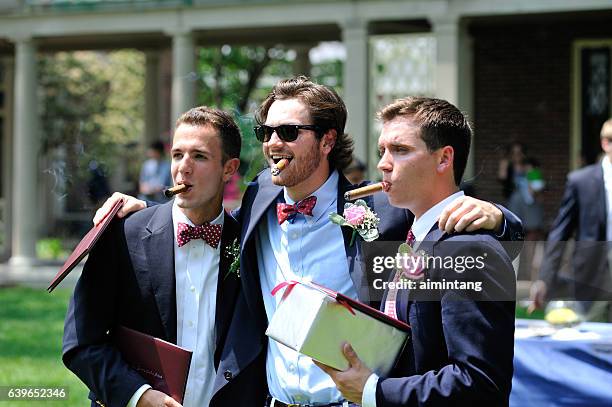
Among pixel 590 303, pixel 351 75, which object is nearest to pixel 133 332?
pixel 590 303

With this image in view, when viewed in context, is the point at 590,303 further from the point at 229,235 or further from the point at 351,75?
the point at 351,75

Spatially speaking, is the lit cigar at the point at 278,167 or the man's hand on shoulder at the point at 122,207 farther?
the man's hand on shoulder at the point at 122,207

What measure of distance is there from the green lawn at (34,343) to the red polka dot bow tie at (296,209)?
2887 millimetres

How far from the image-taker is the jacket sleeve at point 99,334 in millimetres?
3635

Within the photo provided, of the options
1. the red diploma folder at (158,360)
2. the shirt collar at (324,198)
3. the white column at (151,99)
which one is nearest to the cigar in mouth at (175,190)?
the shirt collar at (324,198)

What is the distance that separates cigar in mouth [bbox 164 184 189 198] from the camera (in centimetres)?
363

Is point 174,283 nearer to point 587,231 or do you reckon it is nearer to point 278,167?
point 278,167

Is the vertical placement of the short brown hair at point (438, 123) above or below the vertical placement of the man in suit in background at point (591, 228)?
above

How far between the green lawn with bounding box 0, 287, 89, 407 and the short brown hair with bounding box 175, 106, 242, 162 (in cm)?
274

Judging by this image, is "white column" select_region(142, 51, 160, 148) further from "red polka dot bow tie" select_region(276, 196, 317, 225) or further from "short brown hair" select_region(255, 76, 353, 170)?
"red polka dot bow tie" select_region(276, 196, 317, 225)

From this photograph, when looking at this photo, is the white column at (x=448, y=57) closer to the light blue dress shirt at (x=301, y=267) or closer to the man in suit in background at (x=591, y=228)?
the man in suit in background at (x=591, y=228)

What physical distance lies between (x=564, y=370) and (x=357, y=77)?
8731 millimetres

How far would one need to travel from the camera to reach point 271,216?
12.4 feet

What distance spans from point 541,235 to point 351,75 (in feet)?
12.0
